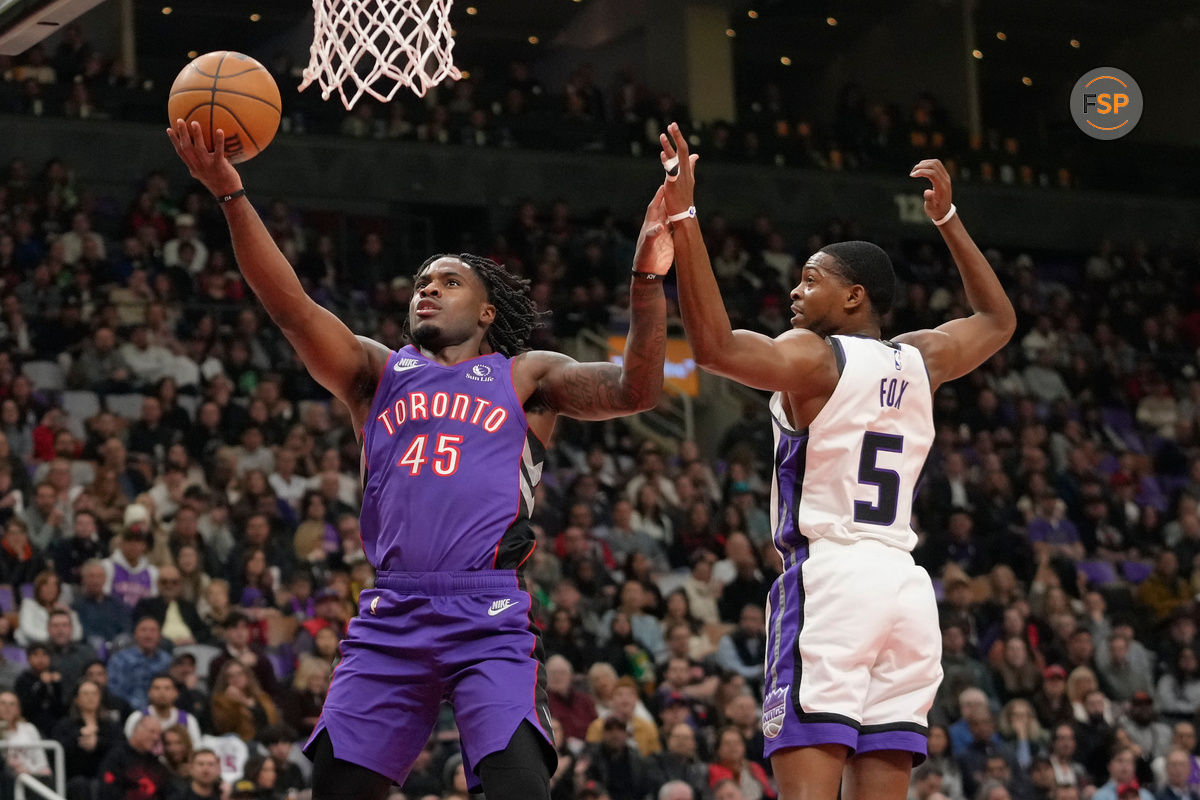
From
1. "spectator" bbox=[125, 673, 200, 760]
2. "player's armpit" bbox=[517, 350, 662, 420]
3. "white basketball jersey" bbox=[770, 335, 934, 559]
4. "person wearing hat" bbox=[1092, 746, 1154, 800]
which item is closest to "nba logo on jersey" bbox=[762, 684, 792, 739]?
"white basketball jersey" bbox=[770, 335, 934, 559]

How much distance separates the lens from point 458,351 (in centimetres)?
557

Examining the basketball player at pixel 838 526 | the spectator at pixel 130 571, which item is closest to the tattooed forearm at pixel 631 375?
the basketball player at pixel 838 526

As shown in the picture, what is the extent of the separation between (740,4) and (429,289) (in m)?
20.0

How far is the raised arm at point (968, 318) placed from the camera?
19.1 ft

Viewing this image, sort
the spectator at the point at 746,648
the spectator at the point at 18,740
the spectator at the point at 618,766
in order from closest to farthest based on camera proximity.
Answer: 1. the spectator at the point at 18,740
2. the spectator at the point at 618,766
3. the spectator at the point at 746,648

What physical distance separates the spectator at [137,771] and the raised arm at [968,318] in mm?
6187

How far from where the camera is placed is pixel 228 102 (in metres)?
5.39

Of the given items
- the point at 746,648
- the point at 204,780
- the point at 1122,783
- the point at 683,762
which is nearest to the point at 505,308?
the point at 204,780

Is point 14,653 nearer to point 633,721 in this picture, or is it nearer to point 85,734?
point 85,734

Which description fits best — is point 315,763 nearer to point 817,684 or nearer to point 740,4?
point 817,684

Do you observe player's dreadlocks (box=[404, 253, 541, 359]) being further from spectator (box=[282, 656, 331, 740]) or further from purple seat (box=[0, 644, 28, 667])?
purple seat (box=[0, 644, 28, 667])

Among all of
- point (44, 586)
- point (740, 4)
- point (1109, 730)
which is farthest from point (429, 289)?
point (740, 4)

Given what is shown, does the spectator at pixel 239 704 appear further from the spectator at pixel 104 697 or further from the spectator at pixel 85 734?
the spectator at pixel 85 734

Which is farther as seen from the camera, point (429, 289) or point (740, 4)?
point (740, 4)
